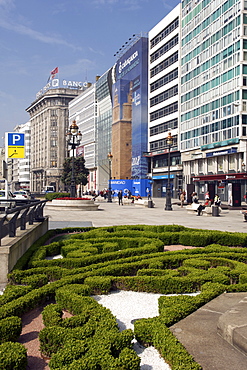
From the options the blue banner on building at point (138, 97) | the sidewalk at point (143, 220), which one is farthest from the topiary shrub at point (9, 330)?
the blue banner on building at point (138, 97)

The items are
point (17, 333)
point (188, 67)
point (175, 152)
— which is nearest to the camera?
point (17, 333)

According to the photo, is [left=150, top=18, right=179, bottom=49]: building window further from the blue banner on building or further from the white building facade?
the white building facade

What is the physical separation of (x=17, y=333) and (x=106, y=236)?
6.99 meters

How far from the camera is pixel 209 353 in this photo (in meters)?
3.81

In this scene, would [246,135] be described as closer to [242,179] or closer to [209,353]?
[242,179]

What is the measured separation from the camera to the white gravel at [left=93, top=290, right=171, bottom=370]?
3.86 metres

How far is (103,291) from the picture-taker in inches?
246

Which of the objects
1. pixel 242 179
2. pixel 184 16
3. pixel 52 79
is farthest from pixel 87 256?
pixel 52 79

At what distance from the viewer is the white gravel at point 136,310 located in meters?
3.86

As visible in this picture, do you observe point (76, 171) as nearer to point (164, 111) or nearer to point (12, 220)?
point (164, 111)

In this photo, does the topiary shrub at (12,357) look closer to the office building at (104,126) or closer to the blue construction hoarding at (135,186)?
the blue construction hoarding at (135,186)

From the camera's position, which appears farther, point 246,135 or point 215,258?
point 246,135

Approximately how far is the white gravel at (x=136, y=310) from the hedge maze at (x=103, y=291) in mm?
93

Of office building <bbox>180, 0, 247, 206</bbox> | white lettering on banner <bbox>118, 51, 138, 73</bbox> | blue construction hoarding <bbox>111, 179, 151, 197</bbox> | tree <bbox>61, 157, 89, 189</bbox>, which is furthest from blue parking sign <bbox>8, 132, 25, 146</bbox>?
white lettering on banner <bbox>118, 51, 138, 73</bbox>
